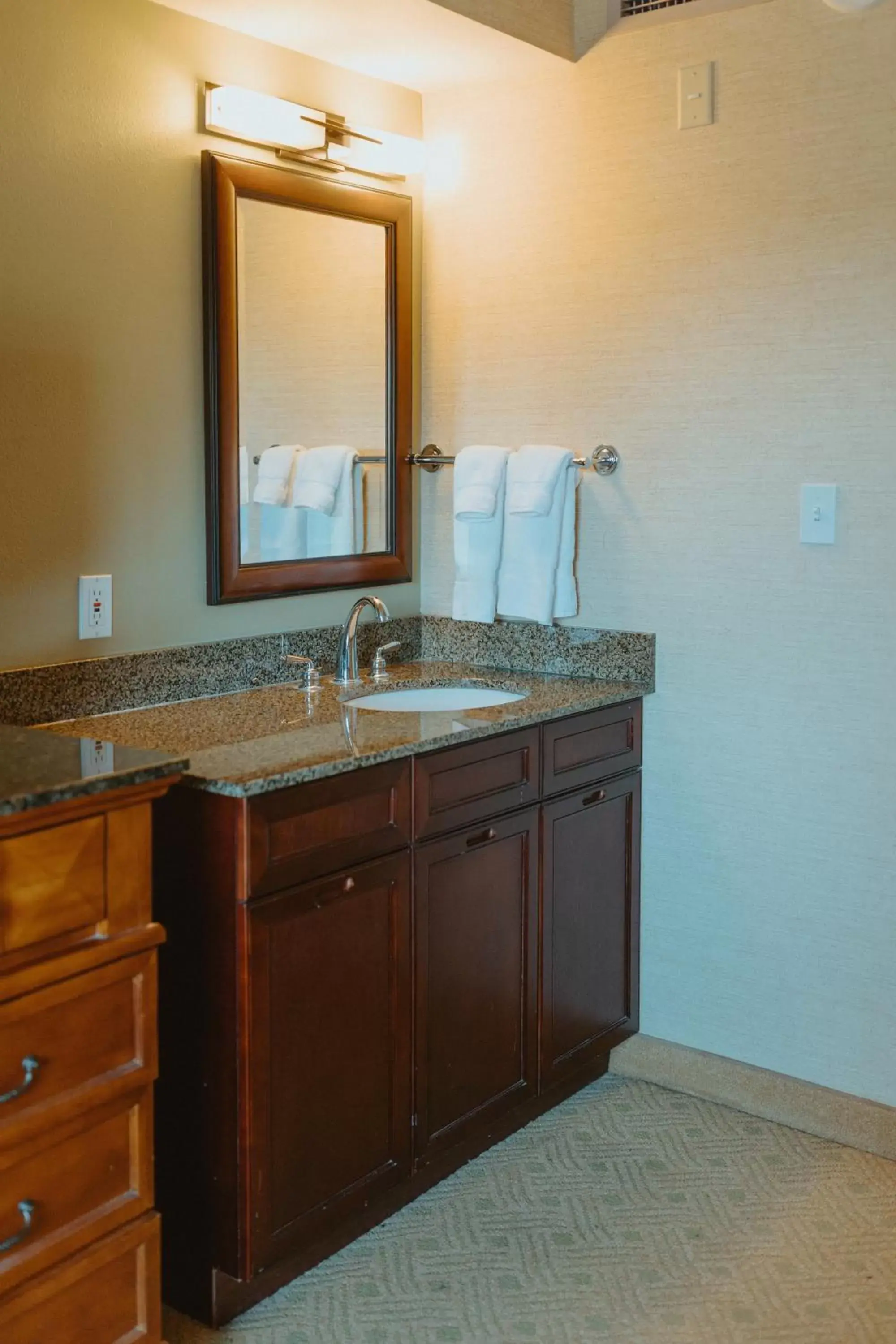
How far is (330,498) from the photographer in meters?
2.81

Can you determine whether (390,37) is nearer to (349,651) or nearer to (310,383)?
(310,383)

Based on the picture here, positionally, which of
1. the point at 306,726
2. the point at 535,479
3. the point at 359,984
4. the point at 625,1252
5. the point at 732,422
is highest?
the point at 732,422

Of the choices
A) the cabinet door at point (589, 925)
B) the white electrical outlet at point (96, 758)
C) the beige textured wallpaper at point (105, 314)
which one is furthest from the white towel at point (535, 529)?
the white electrical outlet at point (96, 758)

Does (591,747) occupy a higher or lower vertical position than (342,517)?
lower

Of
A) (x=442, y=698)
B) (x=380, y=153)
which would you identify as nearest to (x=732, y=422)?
(x=442, y=698)

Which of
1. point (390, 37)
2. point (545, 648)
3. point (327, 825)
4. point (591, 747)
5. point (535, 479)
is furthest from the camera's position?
point (545, 648)

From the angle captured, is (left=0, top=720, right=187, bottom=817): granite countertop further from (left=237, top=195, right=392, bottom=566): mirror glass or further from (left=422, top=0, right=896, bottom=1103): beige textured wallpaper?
(left=422, top=0, right=896, bottom=1103): beige textured wallpaper

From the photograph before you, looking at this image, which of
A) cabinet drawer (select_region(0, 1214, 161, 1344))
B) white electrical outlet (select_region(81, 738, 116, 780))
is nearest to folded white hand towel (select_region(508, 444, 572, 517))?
white electrical outlet (select_region(81, 738, 116, 780))

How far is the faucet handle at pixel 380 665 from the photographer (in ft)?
9.30

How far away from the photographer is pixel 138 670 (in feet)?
7.99

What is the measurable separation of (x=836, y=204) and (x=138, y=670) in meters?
1.52

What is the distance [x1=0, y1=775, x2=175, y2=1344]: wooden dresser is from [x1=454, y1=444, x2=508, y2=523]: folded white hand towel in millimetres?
1272

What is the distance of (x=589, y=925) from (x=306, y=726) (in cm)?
79

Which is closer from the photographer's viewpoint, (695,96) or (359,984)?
(359,984)
